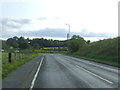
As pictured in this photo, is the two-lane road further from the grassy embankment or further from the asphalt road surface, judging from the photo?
the grassy embankment

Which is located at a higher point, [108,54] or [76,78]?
[108,54]

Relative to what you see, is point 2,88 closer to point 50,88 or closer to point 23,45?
point 50,88

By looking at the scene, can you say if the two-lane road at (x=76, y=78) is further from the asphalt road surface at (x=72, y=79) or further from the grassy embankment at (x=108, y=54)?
the grassy embankment at (x=108, y=54)

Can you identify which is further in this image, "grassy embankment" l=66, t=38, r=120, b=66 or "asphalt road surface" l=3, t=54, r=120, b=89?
"grassy embankment" l=66, t=38, r=120, b=66

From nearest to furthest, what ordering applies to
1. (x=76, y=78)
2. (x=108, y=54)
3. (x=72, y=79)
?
(x=72, y=79) → (x=76, y=78) → (x=108, y=54)

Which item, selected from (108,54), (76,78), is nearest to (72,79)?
(76,78)

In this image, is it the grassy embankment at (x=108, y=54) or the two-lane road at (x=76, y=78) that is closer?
the two-lane road at (x=76, y=78)

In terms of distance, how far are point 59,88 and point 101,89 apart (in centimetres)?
187

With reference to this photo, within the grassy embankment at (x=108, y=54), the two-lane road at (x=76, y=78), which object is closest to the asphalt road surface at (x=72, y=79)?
the two-lane road at (x=76, y=78)

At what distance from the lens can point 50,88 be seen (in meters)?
11.6

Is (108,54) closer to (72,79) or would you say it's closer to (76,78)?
(76,78)

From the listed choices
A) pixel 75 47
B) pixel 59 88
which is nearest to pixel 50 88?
pixel 59 88

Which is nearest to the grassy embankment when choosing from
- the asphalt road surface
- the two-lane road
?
the two-lane road

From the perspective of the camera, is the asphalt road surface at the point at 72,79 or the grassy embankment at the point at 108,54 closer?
the asphalt road surface at the point at 72,79
